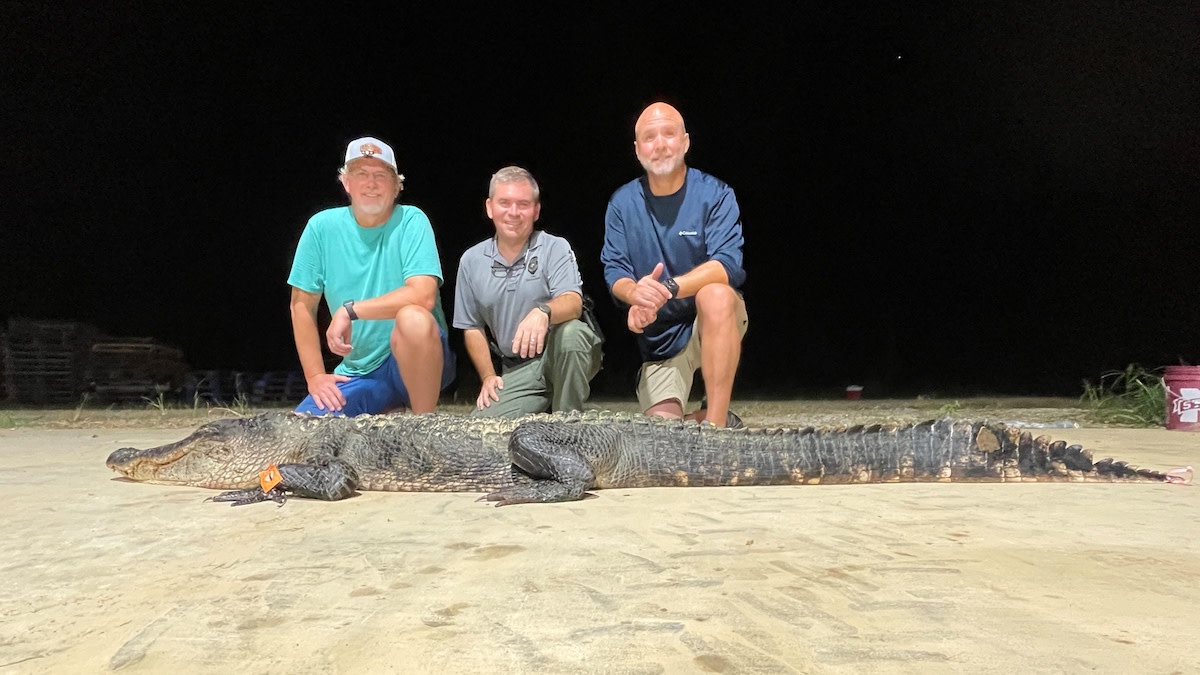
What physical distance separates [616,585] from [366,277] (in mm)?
2399

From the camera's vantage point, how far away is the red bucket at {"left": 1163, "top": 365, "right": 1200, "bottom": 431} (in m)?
3.80

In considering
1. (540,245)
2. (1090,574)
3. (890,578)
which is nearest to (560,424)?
(540,245)

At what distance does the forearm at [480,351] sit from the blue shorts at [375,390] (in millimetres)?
136

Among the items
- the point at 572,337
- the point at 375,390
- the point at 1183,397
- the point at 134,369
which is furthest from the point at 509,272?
the point at 134,369

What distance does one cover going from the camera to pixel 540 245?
3.30 meters

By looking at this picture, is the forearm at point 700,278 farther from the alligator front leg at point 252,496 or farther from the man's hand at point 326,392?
the alligator front leg at point 252,496

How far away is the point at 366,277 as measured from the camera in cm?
318

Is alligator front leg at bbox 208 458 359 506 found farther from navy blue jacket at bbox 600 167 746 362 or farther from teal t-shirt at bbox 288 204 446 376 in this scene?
navy blue jacket at bbox 600 167 746 362

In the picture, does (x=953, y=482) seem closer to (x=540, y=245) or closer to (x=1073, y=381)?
(x=540, y=245)

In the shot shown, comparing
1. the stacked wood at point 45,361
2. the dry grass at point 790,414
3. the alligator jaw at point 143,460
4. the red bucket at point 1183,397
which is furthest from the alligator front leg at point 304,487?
the stacked wood at point 45,361

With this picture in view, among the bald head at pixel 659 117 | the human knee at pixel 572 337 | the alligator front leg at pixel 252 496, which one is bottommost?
the alligator front leg at pixel 252 496

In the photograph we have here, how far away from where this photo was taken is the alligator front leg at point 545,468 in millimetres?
2240

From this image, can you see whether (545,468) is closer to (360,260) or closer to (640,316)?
(640,316)

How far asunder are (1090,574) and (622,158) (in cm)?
653
